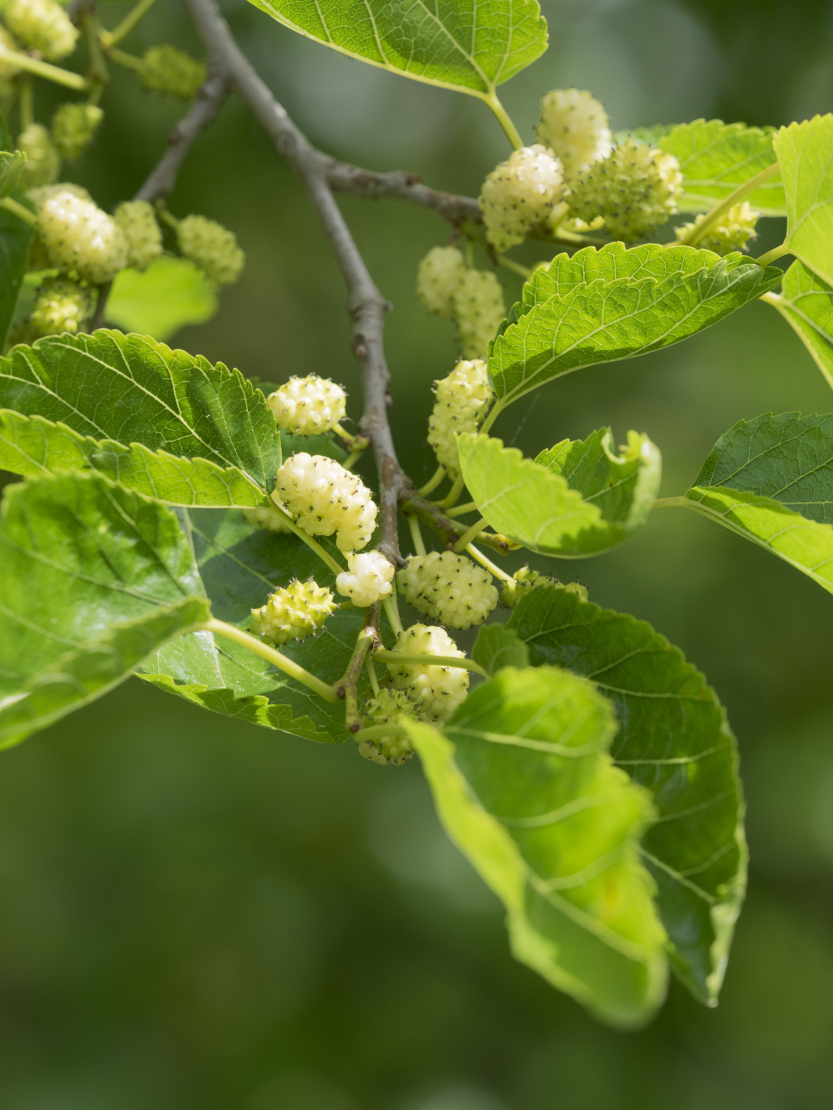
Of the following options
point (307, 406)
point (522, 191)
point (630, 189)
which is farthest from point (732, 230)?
point (307, 406)

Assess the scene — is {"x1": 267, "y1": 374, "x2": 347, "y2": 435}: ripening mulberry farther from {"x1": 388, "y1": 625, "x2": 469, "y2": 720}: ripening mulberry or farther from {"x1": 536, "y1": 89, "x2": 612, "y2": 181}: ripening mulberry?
{"x1": 536, "y1": 89, "x2": 612, "y2": 181}: ripening mulberry

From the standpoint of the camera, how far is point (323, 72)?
9.23 ft

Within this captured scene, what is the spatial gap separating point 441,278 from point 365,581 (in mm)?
574

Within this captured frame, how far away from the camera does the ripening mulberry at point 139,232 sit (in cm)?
114

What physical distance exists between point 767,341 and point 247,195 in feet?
5.73

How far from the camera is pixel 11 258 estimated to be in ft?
3.27

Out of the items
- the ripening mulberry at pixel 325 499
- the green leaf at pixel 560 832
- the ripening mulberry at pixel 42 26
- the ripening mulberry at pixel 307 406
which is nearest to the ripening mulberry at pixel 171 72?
the ripening mulberry at pixel 42 26

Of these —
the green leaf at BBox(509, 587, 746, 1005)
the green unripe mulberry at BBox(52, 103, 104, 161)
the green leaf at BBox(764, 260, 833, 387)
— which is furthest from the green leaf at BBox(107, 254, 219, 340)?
the green leaf at BBox(509, 587, 746, 1005)

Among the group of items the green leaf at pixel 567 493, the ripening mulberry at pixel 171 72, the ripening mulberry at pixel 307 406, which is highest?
the ripening mulberry at pixel 171 72

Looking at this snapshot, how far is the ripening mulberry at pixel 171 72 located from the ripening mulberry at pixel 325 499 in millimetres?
1028

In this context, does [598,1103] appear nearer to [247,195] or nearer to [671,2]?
[247,195]

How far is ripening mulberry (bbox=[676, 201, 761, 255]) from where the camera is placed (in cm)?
91

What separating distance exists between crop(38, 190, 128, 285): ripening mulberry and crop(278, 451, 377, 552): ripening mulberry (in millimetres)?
444

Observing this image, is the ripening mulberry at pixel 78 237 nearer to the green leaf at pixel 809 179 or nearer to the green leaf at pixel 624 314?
the green leaf at pixel 624 314
